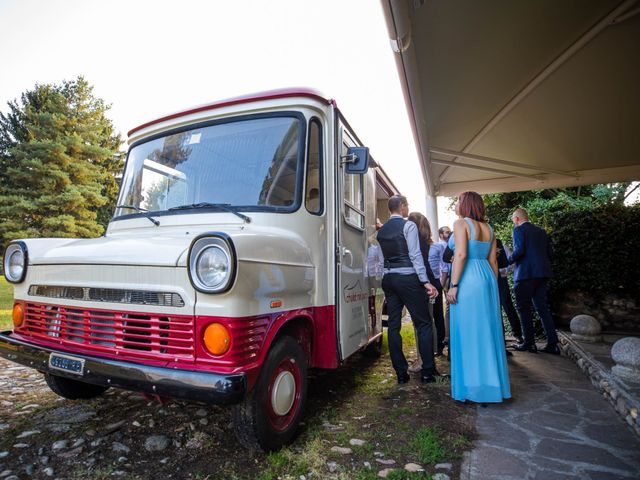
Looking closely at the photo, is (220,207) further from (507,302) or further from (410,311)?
(507,302)

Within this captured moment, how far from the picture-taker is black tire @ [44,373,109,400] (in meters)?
3.19

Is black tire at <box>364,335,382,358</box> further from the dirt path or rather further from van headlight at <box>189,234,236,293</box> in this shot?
van headlight at <box>189,234,236,293</box>

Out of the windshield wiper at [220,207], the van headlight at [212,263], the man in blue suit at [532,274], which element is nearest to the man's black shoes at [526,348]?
the man in blue suit at [532,274]

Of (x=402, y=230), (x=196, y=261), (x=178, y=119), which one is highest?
(x=178, y=119)

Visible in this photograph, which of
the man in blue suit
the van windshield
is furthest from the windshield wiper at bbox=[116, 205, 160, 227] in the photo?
the man in blue suit

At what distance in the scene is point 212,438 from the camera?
2.85 meters

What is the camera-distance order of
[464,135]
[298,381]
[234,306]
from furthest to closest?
[464,135]
[298,381]
[234,306]

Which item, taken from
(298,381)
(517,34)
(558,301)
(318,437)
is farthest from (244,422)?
(558,301)

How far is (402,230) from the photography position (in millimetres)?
4070

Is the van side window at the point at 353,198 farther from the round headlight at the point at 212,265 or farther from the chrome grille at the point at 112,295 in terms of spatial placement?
the chrome grille at the point at 112,295

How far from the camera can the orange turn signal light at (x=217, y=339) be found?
211cm

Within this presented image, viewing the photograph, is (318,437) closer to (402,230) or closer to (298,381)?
(298,381)

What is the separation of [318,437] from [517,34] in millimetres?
Result: 3984

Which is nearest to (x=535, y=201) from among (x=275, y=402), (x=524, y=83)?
(x=524, y=83)
